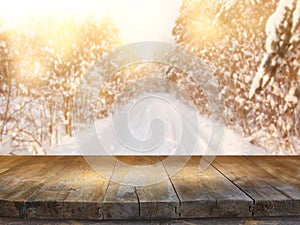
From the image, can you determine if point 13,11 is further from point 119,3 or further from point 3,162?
point 3,162

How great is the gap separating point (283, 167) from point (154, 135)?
1.88 meters

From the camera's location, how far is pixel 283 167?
1634mm

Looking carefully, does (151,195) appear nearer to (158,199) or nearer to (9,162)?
(158,199)

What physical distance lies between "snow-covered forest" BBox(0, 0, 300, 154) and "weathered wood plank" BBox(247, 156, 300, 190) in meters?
1.28

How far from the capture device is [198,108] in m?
3.30

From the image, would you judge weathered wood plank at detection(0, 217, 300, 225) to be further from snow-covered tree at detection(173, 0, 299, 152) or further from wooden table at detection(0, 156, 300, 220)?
snow-covered tree at detection(173, 0, 299, 152)

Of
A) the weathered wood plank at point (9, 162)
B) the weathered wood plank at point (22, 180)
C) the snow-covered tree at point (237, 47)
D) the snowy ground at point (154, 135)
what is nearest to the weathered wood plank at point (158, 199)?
the weathered wood plank at point (22, 180)

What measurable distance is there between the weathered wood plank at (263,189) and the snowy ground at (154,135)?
155 centimetres

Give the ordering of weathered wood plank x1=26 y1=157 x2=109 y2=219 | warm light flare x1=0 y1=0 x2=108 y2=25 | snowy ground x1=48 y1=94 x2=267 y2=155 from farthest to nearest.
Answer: snowy ground x1=48 y1=94 x2=267 y2=155 → warm light flare x1=0 y1=0 x2=108 y2=25 → weathered wood plank x1=26 y1=157 x2=109 y2=219

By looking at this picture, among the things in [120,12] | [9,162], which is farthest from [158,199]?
[120,12]

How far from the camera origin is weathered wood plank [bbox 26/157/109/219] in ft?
3.44

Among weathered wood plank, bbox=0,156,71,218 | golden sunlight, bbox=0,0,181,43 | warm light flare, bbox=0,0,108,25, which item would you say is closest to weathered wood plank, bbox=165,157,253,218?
weathered wood plank, bbox=0,156,71,218

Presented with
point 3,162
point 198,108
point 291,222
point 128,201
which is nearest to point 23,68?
point 3,162

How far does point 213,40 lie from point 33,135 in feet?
6.49
